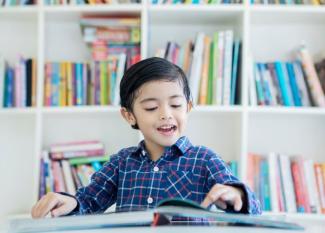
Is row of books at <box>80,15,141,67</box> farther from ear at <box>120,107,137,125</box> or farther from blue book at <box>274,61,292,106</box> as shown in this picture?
ear at <box>120,107,137,125</box>

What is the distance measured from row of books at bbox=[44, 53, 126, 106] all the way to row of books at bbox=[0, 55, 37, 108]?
0.07 meters

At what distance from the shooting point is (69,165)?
2230 mm

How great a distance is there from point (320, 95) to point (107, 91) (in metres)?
0.94

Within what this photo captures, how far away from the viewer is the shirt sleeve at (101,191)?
1.15 metres

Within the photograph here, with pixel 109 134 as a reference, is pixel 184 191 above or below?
below

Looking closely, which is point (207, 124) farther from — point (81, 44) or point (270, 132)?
point (81, 44)

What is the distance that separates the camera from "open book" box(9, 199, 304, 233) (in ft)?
2.17

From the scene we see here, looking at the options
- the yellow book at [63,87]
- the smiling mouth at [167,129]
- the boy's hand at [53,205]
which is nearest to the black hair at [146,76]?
the smiling mouth at [167,129]

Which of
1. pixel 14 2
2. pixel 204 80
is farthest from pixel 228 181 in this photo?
pixel 14 2

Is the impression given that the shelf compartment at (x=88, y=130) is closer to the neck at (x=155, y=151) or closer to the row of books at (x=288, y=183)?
the row of books at (x=288, y=183)

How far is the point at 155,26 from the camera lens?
2.39 metres

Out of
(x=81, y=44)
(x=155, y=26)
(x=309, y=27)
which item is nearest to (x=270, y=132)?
(x=309, y=27)

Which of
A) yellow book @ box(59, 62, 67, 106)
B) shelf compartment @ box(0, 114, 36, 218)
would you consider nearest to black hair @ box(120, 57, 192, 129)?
yellow book @ box(59, 62, 67, 106)

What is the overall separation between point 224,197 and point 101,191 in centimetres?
44
